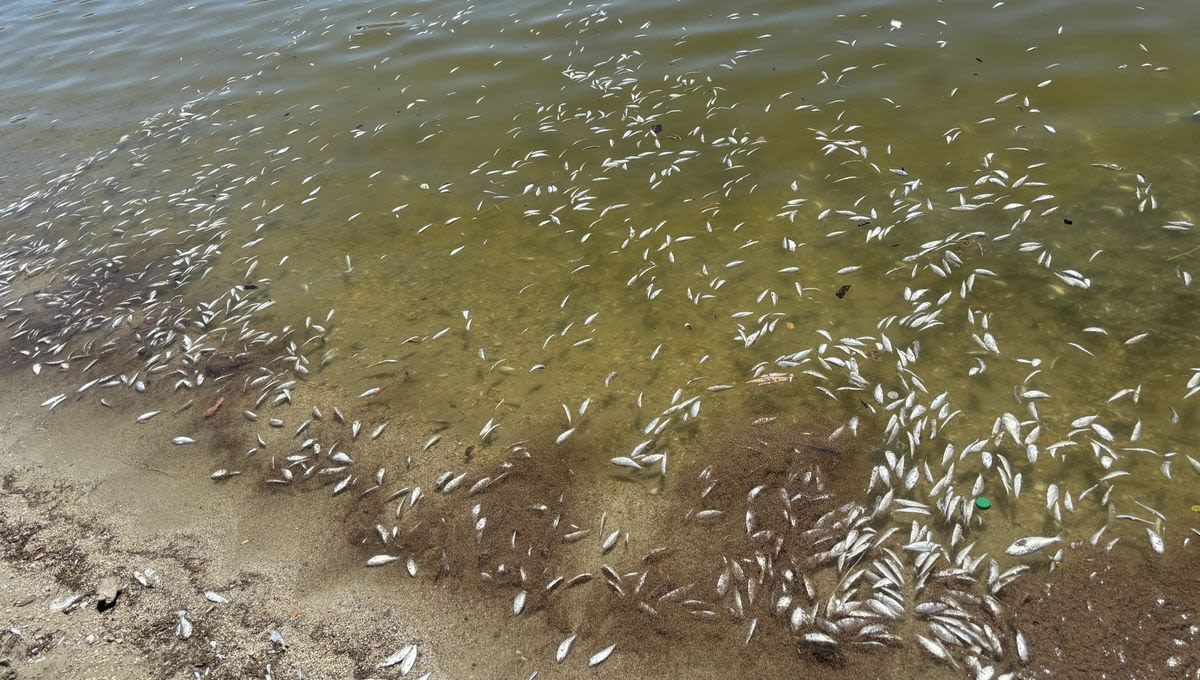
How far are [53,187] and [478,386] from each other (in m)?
9.06

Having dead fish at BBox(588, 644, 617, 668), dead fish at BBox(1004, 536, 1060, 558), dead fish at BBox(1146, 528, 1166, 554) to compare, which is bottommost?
dead fish at BBox(1146, 528, 1166, 554)

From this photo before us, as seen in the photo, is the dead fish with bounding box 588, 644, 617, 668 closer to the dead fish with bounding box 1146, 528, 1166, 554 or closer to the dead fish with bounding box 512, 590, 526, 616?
the dead fish with bounding box 512, 590, 526, 616

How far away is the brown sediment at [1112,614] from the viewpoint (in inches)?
159

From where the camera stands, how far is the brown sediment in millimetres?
4043

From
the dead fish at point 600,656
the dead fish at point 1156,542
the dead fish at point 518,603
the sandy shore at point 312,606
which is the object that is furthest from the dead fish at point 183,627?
the dead fish at point 1156,542

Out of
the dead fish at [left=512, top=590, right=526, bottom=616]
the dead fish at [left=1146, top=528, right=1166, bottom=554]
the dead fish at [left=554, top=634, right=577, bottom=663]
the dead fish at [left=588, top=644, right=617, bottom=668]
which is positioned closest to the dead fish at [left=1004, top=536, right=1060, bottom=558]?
the dead fish at [left=1146, top=528, right=1166, bottom=554]

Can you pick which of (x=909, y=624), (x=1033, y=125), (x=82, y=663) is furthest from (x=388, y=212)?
(x=1033, y=125)

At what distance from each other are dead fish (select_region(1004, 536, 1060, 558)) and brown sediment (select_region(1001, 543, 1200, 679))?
0.14 metres

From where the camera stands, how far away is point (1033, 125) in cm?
826

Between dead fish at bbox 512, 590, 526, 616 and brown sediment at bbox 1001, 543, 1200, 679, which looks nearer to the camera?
brown sediment at bbox 1001, 543, 1200, 679

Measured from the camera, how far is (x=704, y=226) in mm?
7879

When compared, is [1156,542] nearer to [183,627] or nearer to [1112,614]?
[1112,614]

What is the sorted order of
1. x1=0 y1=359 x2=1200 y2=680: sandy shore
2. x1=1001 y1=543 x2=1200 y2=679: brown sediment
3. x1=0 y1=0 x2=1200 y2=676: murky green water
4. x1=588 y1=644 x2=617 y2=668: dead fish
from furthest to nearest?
x1=0 y1=0 x2=1200 y2=676: murky green water
x1=588 y1=644 x2=617 y2=668: dead fish
x1=0 y1=359 x2=1200 y2=680: sandy shore
x1=1001 y1=543 x2=1200 y2=679: brown sediment

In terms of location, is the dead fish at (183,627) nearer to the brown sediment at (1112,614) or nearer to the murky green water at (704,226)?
the murky green water at (704,226)
